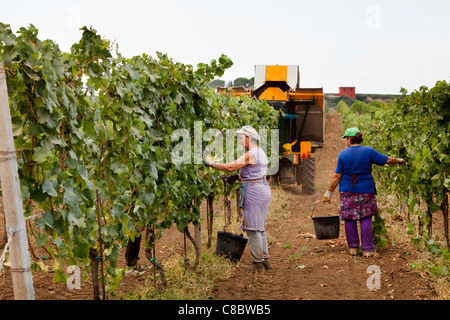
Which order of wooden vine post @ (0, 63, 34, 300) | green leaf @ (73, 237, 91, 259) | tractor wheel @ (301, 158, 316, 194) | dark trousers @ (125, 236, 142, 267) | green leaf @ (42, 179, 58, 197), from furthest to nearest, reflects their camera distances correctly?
tractor wheel @ (301, 158, 316, 194)
dark trousers @ (125, 236, 142, 267)
green leaf @ (73, 237, 91, 259)
green leaf @ (42, 179, 58, 197)
wooden vine post @ (0, 63, 34, 300)

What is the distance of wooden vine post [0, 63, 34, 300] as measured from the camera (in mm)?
1992

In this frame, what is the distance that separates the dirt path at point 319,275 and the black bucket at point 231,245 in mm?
179

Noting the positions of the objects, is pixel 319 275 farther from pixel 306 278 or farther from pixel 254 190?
pixel 254 190

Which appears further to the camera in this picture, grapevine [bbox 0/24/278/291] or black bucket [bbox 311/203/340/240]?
black bucket [bbox 311/203/340/240]

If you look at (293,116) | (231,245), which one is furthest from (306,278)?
(293,116)

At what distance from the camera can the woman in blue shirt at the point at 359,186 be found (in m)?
5.58

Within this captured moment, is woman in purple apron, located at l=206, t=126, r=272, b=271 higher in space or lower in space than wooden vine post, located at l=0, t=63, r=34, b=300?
lower

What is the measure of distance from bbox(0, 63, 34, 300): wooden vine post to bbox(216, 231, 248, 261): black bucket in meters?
3.55

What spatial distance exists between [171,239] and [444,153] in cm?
447

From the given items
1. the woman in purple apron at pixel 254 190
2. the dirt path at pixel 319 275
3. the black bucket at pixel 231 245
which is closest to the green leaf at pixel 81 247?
the dirt path at pixel 319 275

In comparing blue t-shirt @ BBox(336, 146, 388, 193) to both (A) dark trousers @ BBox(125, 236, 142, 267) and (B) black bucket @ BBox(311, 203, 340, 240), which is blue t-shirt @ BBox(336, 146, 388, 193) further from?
(A) dark trousers @ BBox(125, 236, 142, 267)

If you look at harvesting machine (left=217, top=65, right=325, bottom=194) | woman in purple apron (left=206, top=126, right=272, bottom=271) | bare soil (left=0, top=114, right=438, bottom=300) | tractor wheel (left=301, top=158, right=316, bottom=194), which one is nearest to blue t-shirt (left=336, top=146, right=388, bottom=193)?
bare soil (left=0, top=114, right=438, bottom=300)

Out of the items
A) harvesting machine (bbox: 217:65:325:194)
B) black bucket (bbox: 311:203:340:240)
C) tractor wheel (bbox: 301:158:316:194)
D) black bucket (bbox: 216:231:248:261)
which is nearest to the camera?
black bucket (bbox: 216:231:248:261)

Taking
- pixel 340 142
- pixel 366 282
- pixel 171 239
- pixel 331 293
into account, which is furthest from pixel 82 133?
pixel 340 142
